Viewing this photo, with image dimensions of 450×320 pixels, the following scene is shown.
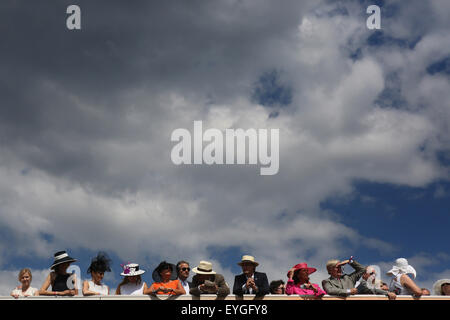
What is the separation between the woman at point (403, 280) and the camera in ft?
38.7

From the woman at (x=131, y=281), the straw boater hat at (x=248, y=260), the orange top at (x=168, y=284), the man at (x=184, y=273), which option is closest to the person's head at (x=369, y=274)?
the straw boater hat at (x=248, y=260)

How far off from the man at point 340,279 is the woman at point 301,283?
0.31 m

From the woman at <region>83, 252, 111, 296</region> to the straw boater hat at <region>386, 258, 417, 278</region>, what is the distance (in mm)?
7592

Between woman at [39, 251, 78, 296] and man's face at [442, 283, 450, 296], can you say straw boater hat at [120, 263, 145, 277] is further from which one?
man's face at [442, 283, 450, 296]

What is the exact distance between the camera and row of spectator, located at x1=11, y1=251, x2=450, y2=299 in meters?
11.4

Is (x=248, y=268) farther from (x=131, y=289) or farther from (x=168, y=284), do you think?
(x=131, y=289)

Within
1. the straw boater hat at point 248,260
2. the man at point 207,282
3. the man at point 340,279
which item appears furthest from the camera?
the straw boater hat at point 248,260

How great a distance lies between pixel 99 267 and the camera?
473 inches

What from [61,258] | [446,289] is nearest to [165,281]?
[61,258]

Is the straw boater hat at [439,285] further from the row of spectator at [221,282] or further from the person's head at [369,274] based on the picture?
the person's head at [369,274]
